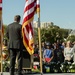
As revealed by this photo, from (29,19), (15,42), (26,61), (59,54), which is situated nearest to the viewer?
(15,42)

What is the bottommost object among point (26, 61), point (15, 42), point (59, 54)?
point (26, 61)

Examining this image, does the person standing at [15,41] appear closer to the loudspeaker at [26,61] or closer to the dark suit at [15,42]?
the dark suit at [15,42]

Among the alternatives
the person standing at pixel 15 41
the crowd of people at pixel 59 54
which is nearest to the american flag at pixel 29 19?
the person standing at pixel 15 41

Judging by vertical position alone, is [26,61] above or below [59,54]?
below

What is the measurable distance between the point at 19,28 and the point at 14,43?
48cm

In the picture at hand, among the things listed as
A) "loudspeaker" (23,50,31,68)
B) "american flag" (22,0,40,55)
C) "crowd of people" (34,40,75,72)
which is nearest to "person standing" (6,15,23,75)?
"american flag" (22,0,40,55)

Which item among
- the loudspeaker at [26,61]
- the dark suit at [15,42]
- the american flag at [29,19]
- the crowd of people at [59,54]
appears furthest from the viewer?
the crowd of people at [59,54]

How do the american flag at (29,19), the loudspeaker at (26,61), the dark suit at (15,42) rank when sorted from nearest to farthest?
1. the dark suit at (15,42)
2. the american flag at (29,19)
3. the loudspeaker at (26,61)

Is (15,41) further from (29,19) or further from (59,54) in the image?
(59,54)

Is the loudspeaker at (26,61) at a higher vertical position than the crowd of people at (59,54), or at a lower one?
lower

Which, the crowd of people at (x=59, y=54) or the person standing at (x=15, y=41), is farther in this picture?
the crowd of people at (x=59, y=54)

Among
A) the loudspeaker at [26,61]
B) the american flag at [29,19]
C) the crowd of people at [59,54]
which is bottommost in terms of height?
the loudspeaker at [26,61]

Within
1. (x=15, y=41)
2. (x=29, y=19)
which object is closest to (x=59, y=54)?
(x=29, y=19)

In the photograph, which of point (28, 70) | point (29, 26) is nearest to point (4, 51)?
point (28, 70)
